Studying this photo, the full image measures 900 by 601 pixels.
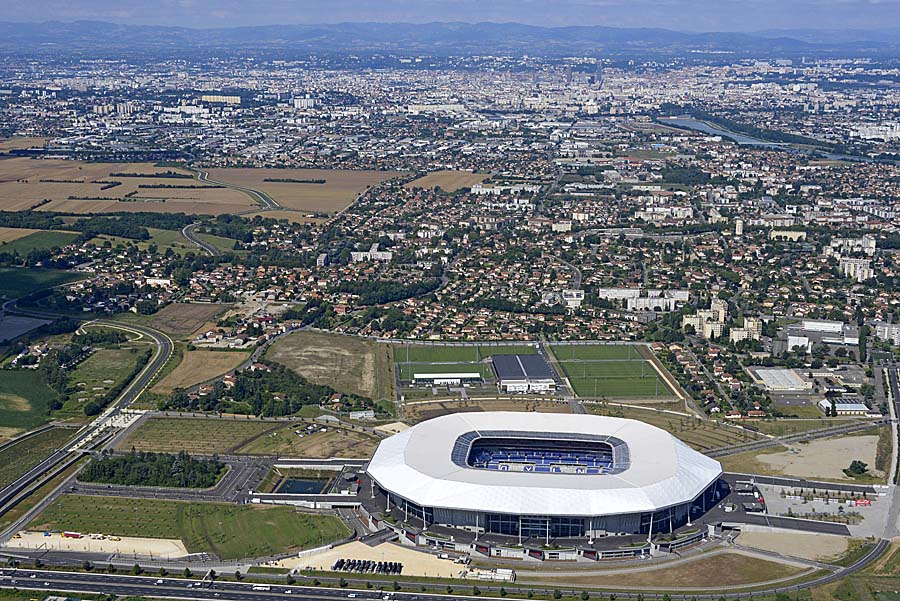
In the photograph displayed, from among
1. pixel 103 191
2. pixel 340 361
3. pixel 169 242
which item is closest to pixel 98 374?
pixel 340 361

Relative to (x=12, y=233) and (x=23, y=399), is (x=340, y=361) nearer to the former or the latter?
(x=23, y=399)

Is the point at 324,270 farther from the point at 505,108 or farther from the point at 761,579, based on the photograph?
the point at 505,108

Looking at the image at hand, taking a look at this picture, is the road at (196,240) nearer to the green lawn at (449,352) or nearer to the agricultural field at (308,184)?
the agricultural field at (308,184)

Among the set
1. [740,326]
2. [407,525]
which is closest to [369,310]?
[740,326]

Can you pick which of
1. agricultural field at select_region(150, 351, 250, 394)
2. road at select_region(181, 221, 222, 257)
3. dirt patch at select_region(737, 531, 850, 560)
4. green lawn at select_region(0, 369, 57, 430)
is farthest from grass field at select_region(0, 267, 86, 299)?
dirt patch at select_region(737, 531, 850, 560)

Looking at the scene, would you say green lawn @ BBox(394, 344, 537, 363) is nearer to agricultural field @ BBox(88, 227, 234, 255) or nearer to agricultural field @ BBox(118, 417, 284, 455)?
agricultural field @ BBox(118, 417, 284, 455)

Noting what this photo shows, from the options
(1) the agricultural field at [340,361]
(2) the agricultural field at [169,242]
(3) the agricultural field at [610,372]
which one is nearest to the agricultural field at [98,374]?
(1) the agricultural field at [340,361]

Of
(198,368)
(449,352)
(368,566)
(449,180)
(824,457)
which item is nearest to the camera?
(368,566)
